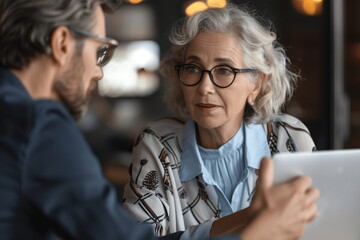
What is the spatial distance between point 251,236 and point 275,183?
13 cm

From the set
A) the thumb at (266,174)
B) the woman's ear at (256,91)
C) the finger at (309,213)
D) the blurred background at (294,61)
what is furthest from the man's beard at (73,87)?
the blurred background at (294,61)

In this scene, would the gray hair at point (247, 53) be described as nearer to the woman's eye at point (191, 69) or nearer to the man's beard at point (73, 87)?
the woman's eye at point (191, 69)

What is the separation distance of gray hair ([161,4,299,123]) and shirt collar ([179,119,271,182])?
0.24ft

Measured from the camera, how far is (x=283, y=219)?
4.43ft

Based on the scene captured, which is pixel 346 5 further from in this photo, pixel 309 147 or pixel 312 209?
pixel 312 209

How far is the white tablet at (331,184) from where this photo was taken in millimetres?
1422

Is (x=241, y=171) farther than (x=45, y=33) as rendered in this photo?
Yes

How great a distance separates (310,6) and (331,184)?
4.14 m

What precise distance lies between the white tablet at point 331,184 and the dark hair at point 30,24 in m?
0.53

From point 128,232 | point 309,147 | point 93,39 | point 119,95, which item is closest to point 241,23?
point 309,147

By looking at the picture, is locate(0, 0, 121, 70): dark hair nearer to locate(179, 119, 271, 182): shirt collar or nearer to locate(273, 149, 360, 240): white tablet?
locate(273, 149, 360, 240): white tablet

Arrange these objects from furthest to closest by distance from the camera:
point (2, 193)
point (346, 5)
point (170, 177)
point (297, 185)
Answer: point (346, 5) < point (170, 177) < point (297, 185) < point (2, 193)

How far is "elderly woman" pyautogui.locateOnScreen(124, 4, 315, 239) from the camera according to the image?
2223mm

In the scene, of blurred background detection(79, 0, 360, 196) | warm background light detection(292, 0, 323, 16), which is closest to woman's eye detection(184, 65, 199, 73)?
blurred background detection(79, 0, 360, 196)
